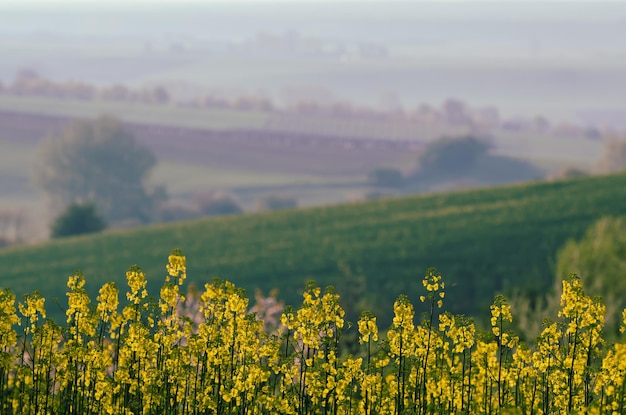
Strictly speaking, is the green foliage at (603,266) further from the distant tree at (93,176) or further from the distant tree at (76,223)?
the distant tree at (93,176)

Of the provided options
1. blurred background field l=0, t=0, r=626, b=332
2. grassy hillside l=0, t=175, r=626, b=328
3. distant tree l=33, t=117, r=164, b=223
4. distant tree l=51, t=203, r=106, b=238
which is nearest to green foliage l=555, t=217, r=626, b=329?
blurred background field l=0, t=0, r=626, b=332

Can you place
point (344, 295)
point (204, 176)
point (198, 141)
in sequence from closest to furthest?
1. point (344, 295)
2. point (204, 176)
3. point (198, 141)

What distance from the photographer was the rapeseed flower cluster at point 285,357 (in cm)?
728

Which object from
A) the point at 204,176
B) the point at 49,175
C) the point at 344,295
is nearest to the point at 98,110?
the point at 204,176

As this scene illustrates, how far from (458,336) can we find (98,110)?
185m

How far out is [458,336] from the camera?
24.9 feet

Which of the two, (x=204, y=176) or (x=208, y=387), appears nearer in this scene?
(x=208, y=387)

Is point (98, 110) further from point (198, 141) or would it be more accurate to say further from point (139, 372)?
point (139, 372)

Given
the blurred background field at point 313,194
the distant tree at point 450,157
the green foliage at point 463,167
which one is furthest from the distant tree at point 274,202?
the distant tree at point 450,157

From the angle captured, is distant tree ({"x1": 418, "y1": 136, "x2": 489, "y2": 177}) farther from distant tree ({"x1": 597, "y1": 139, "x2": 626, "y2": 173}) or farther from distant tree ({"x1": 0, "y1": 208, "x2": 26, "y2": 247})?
distant tree ({"x1": 0, "y1": 208, "x2": 26, "y2": 247})

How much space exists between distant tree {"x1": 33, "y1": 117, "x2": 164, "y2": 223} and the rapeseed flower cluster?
393ft

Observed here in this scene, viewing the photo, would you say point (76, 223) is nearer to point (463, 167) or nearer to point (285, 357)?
point (285, 357)

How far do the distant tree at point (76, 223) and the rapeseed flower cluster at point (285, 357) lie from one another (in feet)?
186

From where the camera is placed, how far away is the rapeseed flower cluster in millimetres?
7281
